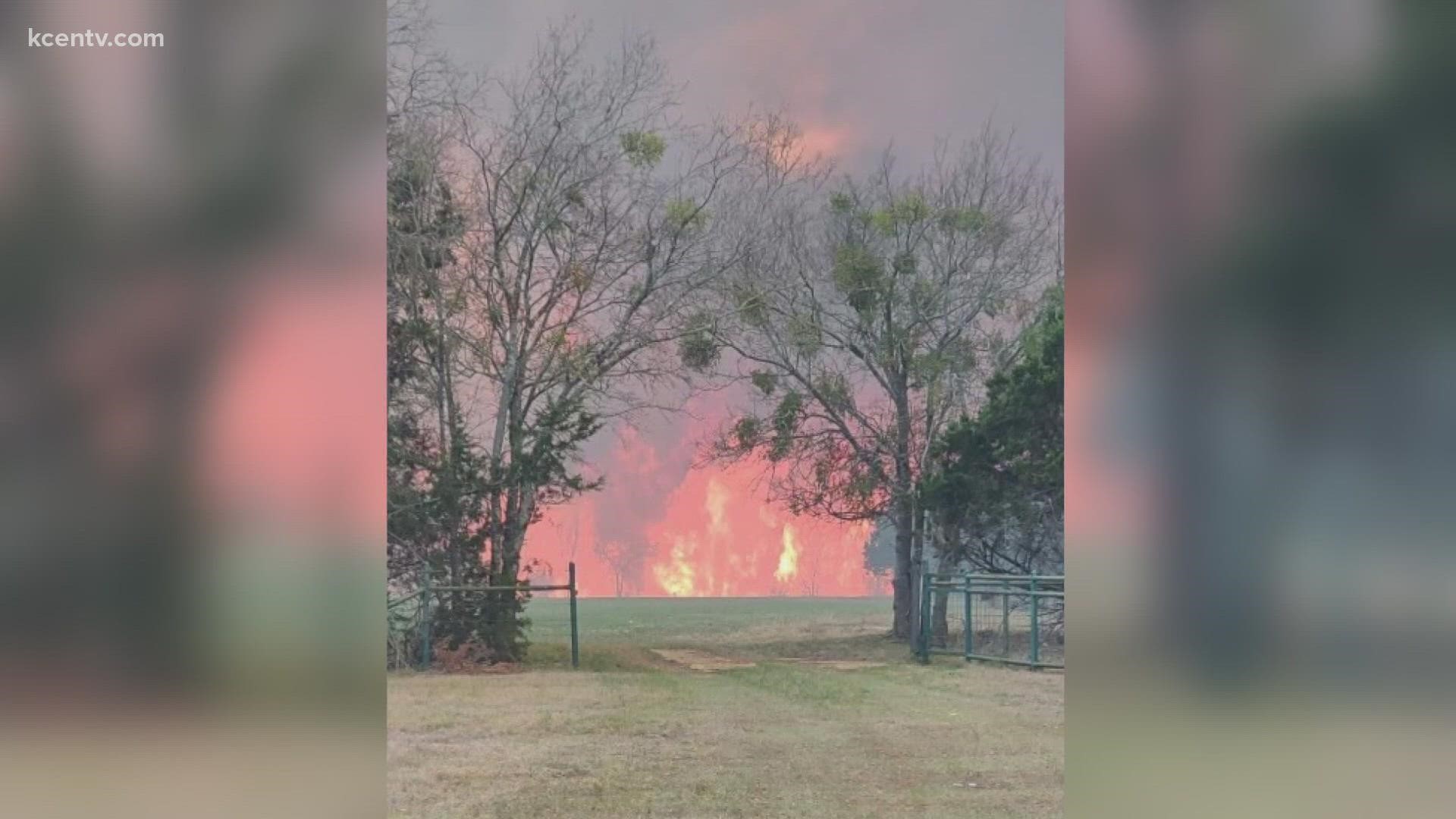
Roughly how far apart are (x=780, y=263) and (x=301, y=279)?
16.7ft

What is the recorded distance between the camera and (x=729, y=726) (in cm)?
597

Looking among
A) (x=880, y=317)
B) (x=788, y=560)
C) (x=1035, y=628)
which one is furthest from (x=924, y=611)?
(x=880, y=317)

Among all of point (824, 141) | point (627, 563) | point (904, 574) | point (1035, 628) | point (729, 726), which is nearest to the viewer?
point (729, 726)

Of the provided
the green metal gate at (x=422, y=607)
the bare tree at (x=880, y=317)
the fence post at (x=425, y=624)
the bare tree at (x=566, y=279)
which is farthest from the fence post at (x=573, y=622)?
the bare tree at (x=880, y=317)

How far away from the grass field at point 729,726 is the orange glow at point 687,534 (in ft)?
0.40

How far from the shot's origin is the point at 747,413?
23.8 ft

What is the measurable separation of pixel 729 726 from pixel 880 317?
290 cm

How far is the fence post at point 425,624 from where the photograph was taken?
705cm

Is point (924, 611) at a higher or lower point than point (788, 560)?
lower

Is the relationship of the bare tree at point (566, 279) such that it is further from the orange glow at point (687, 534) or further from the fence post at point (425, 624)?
the fence post at point (425, 624)

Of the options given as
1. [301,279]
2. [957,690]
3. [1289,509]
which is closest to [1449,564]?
[1289,509]

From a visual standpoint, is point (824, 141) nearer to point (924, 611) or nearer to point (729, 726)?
point (924, 611)

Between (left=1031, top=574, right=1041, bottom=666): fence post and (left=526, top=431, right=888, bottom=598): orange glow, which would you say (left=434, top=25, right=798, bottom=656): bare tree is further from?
(left=1031, top=574, right=1041, bottom=666): fence post

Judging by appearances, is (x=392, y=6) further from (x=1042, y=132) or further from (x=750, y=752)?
(x=750, y=752)
